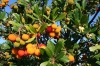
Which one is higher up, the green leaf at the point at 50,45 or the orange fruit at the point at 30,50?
the green leaf at the point at 50,45

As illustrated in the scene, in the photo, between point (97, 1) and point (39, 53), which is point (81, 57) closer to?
point (97, 1)

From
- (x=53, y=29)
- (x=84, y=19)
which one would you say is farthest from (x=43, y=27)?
(x=84, y=19)

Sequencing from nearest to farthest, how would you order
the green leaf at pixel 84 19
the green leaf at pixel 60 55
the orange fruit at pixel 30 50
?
the orange fruit at pixel 30 50
the green leaf at pixel 60 55
the green leaf at pixel 84 19

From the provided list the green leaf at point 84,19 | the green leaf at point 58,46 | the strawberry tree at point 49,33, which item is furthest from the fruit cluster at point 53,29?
the green leaf at point 84,19

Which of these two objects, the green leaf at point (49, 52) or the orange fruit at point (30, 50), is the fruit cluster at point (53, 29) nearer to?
the green leaf at point (49, 52)

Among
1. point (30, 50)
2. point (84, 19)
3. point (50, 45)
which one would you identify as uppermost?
point (84, 19)

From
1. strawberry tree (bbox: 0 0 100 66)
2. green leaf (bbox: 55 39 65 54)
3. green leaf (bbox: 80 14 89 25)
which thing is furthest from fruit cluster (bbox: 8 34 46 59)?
green leaf (bbox: 80 14 89 25)

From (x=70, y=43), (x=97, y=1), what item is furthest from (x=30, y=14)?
(x=97, y=1)

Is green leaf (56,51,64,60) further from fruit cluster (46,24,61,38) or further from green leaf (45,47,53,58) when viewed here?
fruit cluster (46,24,61,38)

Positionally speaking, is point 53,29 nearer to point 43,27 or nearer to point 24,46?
point 43,27

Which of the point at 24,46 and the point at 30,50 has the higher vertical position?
the point at 24,46

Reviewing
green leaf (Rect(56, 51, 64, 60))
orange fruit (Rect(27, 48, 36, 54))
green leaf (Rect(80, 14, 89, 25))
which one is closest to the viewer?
orange fruit (Rect(27, 48, 36, 54))

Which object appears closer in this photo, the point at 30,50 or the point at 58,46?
the point at 30,50

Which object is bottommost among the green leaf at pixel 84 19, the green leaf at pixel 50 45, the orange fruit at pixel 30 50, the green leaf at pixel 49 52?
the orange fruit at pixel 30 50
